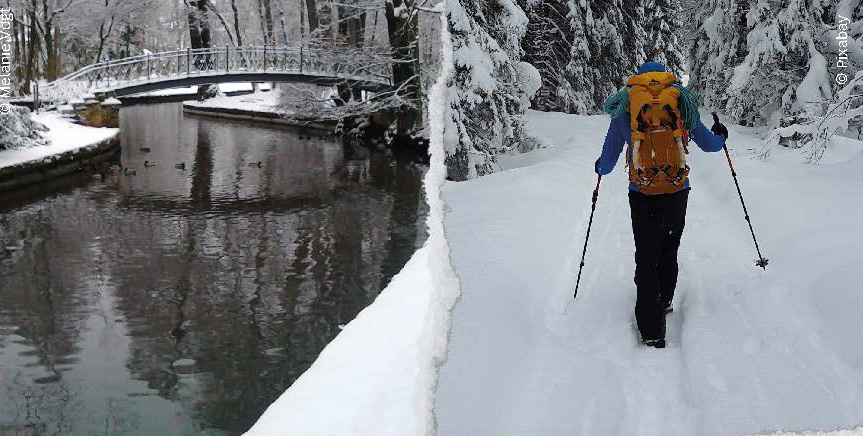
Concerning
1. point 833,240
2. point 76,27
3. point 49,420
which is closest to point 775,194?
point 833,240

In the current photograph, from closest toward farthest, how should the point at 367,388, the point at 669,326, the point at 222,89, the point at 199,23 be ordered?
the point at 367,388, the point at 669,326, the point at 199,23, the point at 222,89

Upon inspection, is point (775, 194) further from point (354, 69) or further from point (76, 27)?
point (76, 27)

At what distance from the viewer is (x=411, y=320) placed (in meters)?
6.37

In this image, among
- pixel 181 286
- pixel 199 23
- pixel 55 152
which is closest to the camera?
pixel 181 286

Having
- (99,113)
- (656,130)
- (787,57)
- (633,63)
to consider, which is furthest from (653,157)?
(99,113)

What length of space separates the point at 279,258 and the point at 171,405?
19.6ft

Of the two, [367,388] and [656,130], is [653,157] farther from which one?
[367,388]

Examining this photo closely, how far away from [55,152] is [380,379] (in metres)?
20.2

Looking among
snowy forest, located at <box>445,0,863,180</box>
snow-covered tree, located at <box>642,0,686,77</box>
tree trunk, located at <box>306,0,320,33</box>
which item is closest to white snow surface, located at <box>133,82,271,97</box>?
tree trunk, located at <box>306,0,320,33</box>

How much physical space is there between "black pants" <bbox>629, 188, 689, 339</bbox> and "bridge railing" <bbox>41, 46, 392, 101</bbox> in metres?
23.4

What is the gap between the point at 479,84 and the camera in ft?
45.9

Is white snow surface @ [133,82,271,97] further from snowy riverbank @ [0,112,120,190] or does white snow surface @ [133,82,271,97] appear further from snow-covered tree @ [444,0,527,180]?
snow-covered tree @ [444,0,527,180]

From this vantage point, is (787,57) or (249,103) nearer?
(787,57)

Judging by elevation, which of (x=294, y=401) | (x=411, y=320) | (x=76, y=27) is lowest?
(x=294, y=401)
